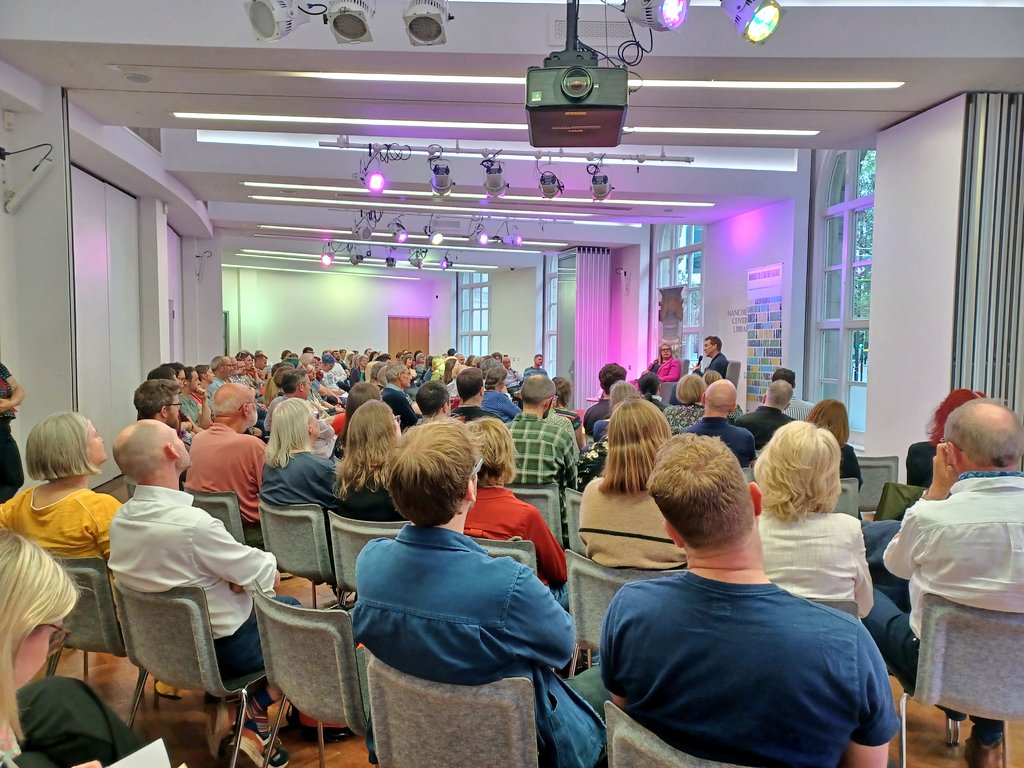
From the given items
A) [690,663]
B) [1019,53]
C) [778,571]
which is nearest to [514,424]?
[778,571]

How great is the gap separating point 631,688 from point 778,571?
1.00 m

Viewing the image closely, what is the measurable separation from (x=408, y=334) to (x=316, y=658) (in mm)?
21717

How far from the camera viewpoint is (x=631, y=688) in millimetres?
1429

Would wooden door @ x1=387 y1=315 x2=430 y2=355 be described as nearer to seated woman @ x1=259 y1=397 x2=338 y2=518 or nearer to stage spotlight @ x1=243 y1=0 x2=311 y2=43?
stage spotlight @ x1=243 y1=0 x2=311 y2=43

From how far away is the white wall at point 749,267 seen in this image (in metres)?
9.61

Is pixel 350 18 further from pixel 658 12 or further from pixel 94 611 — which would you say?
pixel 94 611

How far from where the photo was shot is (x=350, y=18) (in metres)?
3.89

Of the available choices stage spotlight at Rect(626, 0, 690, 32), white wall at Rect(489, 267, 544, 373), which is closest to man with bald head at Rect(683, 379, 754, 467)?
stage spotlight at Rect(626, 0, 690, 32)

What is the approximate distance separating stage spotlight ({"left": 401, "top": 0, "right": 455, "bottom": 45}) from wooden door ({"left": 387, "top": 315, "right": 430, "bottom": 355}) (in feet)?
63.3

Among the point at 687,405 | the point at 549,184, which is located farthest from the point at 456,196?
the point at 687,405

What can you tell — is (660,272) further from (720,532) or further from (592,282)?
(720,532)

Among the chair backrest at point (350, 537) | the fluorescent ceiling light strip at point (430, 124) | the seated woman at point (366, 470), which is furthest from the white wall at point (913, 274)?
the chair backrest at point (350, 537)

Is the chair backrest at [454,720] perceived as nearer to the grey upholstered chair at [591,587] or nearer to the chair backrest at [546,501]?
the grey upholstered chair at [591,587]

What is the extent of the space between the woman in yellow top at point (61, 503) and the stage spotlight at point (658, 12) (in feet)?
11.0
